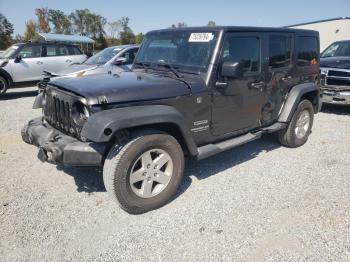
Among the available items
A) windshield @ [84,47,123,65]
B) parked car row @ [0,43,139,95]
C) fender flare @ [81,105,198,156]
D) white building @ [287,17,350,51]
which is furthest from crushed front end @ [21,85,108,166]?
white building @ [287,17,350,51]

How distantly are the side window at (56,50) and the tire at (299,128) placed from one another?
921cm

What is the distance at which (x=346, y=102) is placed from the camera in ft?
25.0

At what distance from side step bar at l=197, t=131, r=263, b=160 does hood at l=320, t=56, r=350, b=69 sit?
16.0ft

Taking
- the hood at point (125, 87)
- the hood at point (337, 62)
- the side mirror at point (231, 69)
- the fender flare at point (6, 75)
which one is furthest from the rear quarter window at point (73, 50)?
the side mirror at point (231, 69)

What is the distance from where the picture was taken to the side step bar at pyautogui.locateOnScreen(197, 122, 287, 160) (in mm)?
3752

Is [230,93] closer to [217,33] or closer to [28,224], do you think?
[217,33]

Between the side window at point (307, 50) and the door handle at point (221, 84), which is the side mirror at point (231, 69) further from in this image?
the side window at point (307, 50)

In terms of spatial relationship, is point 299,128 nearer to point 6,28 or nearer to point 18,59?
point 18,59

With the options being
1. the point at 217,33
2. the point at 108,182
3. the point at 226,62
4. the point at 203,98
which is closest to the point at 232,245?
the point at 108,182

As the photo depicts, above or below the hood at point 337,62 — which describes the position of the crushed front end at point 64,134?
below

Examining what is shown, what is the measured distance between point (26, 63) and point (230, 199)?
31.3 feet

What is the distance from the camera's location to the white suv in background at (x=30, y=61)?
10.3 m

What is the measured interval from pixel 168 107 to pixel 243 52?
147 centimetres

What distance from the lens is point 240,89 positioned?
13.4 ft
